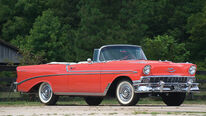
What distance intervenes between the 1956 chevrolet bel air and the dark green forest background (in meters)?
26.0

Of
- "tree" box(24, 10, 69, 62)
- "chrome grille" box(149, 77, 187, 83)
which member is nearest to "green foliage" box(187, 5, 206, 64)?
"tree" box(24, 10, 69, 62)

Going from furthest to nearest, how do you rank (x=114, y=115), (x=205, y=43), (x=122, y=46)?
(x=205, y=43) < (x=122, y=46) < (x=114, y=115)

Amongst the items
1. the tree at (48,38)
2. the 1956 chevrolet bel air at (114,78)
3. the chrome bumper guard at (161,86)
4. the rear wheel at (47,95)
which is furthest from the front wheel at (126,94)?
the tree at (48,38)

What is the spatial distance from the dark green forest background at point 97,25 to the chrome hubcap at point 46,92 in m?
26.0

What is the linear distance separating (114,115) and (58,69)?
6079mm

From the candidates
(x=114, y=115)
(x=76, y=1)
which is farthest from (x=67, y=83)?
(x=76, y=1)

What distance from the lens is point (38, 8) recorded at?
2312 inches

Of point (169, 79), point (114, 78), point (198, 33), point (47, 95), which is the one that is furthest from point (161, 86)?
point (198, 33)

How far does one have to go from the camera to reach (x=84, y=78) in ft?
48.3

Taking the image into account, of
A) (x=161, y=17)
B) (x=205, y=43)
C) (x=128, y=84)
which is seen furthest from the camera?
(x=161, y=17)

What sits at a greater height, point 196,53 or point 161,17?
point 161,17

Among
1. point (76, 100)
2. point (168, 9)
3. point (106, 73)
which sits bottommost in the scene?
point (76, 100)

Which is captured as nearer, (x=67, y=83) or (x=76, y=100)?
(x=67, y=83)

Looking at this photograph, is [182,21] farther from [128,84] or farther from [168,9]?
[128,84]
